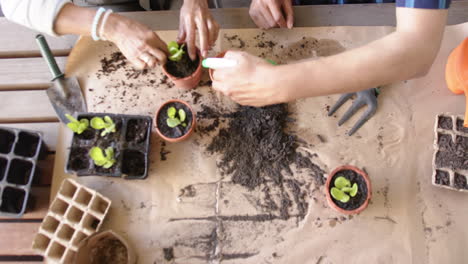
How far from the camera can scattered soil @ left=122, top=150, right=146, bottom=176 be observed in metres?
0.95

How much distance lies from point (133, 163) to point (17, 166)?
344mm

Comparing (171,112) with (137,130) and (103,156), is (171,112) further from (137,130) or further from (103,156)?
(103,156)

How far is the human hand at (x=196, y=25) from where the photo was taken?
987 millimetres

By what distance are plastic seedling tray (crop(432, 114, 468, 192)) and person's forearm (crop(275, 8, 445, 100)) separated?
0.83 feet

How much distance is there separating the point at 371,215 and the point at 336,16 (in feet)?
2.30

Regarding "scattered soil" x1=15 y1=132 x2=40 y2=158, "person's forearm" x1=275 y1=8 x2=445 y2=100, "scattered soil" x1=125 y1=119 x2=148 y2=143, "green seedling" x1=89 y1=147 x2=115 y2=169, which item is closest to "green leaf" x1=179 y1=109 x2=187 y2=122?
"scattered soil" x1=125 y1=119 x2=148 y2=143

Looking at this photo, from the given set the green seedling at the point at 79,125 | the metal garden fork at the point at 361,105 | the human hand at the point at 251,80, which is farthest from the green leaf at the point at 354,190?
the green seedling at the point at 79,125

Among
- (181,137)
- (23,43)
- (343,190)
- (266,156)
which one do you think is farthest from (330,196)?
(23,43)

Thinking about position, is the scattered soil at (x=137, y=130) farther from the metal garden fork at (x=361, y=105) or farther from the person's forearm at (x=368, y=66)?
the metal garden fork at (x=361, y=105)

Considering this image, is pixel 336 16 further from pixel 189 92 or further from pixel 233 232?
pixel 233 232

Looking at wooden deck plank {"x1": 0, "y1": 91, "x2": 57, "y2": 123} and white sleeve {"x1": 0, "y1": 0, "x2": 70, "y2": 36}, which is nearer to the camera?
white sleeve {"x1": 0, "y1": 0, "x2": 70, "y2": 36}

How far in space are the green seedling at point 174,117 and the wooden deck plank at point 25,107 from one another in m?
0.42

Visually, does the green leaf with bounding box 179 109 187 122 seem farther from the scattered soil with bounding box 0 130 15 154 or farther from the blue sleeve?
the blue sleeve

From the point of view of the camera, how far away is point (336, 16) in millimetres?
1137
